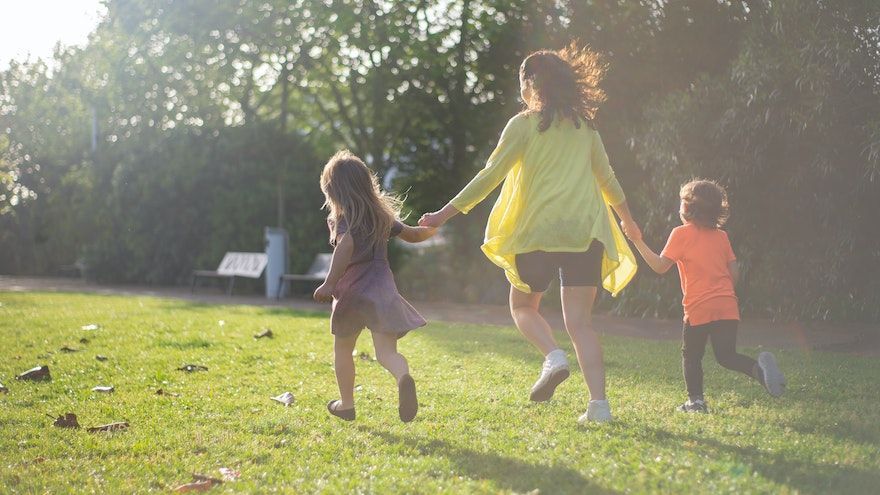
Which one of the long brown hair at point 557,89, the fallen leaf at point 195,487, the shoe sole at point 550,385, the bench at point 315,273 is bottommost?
the fallen leaf at point 195,487

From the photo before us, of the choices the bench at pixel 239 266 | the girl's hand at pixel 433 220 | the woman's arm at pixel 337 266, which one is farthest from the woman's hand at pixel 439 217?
the bench at pixel 239 266

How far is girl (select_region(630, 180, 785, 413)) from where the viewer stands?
218 inches

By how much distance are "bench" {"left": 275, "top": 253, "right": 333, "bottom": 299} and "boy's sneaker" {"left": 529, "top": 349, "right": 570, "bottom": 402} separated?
1296 cm

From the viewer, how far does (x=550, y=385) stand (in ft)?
16.1

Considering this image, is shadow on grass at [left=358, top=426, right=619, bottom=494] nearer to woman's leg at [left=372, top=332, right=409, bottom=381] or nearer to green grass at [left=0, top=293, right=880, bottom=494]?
green grass at [left=0, top=293, right=880, bottom=494]

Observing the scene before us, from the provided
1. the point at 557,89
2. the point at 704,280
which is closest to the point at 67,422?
the point at 557,89

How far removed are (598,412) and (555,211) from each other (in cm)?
107

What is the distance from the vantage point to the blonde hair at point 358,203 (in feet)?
16.4

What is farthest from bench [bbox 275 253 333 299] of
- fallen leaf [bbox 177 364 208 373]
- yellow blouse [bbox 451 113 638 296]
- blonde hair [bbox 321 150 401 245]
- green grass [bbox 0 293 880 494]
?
yellow blouse [bbox 451 113 638 296]

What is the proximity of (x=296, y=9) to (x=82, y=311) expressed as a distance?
30.9ft

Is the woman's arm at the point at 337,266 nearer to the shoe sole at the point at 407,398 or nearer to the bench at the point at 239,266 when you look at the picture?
the shoe sole at the point at 407,398

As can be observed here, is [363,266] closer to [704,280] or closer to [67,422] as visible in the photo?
[67,422]

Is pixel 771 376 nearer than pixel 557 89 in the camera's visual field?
No

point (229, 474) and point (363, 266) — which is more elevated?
point (363, 266)
